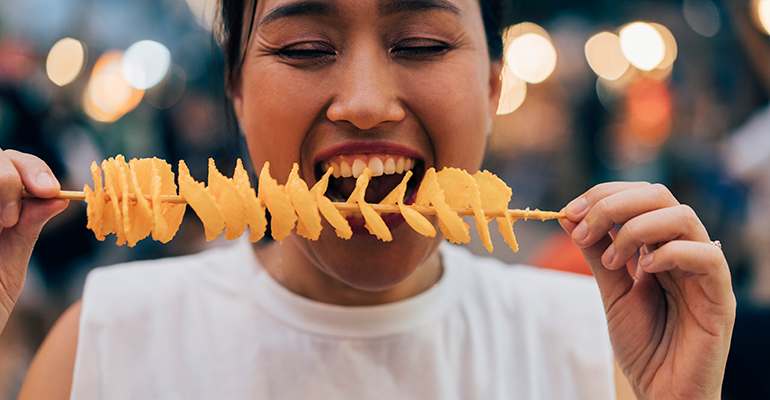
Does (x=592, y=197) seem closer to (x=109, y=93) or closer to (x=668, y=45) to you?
(x=109, y=93)

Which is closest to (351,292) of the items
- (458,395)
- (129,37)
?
(458,395)

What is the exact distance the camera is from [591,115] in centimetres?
1221

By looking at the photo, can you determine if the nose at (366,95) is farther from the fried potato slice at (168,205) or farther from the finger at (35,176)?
the finger at (35,176)

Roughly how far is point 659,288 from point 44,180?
6.55ft

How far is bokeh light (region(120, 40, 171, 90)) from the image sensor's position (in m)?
8.18

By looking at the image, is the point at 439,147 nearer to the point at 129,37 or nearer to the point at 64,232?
the point at 64,232

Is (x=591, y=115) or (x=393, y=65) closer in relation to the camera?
(x=393, y=65)

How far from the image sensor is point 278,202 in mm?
1275

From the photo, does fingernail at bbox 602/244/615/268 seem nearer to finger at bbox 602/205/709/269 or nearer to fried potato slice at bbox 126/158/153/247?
finger at bbox 602/205/709/269

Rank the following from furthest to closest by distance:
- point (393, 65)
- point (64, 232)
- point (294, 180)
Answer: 1. point (64, 232)
2. point (393, 65)
3. point (294, 180)

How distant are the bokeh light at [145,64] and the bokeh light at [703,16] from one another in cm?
1066

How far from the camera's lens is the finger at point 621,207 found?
1337mm

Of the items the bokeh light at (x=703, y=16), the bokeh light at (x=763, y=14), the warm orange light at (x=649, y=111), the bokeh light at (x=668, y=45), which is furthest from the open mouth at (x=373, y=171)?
the bokeh light at (x=668, y=45)

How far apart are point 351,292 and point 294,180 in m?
0.74
